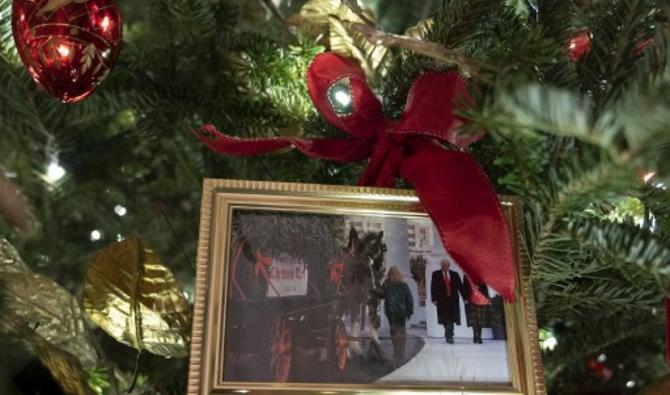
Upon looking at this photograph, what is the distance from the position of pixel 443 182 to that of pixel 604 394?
463mm

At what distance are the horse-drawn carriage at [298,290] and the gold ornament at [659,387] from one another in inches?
7.4

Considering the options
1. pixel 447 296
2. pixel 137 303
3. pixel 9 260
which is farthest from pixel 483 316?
pixel 9 260

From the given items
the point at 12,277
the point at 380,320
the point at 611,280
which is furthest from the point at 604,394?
the point at 12,277

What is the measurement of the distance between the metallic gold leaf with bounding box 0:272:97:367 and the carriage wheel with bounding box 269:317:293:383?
0.19 meters

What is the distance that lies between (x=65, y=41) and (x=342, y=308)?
295 mm

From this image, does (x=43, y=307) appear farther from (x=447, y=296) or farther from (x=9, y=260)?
(x=447, y=296)

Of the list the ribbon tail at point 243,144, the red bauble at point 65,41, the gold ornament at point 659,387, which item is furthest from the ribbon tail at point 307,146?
the gold ornament at point 659,387

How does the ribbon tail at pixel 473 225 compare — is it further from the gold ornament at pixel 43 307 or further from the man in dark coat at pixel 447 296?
the gold ornament at pixel 43 307

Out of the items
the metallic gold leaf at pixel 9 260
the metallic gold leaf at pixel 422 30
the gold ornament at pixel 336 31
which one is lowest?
the metallic gold leaf at pixel 9 260

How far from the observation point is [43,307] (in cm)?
48

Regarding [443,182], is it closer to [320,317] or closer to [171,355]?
[320,317]

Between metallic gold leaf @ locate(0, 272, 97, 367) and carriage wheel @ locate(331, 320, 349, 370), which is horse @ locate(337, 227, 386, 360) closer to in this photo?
carriage wheel @ locate(331, 320, 349, 370)

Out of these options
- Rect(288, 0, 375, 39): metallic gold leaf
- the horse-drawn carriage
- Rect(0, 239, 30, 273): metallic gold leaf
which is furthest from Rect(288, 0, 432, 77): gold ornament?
Rect(0, 239, 30, 273): metallic gold leaf

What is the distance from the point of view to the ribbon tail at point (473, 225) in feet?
1.29
